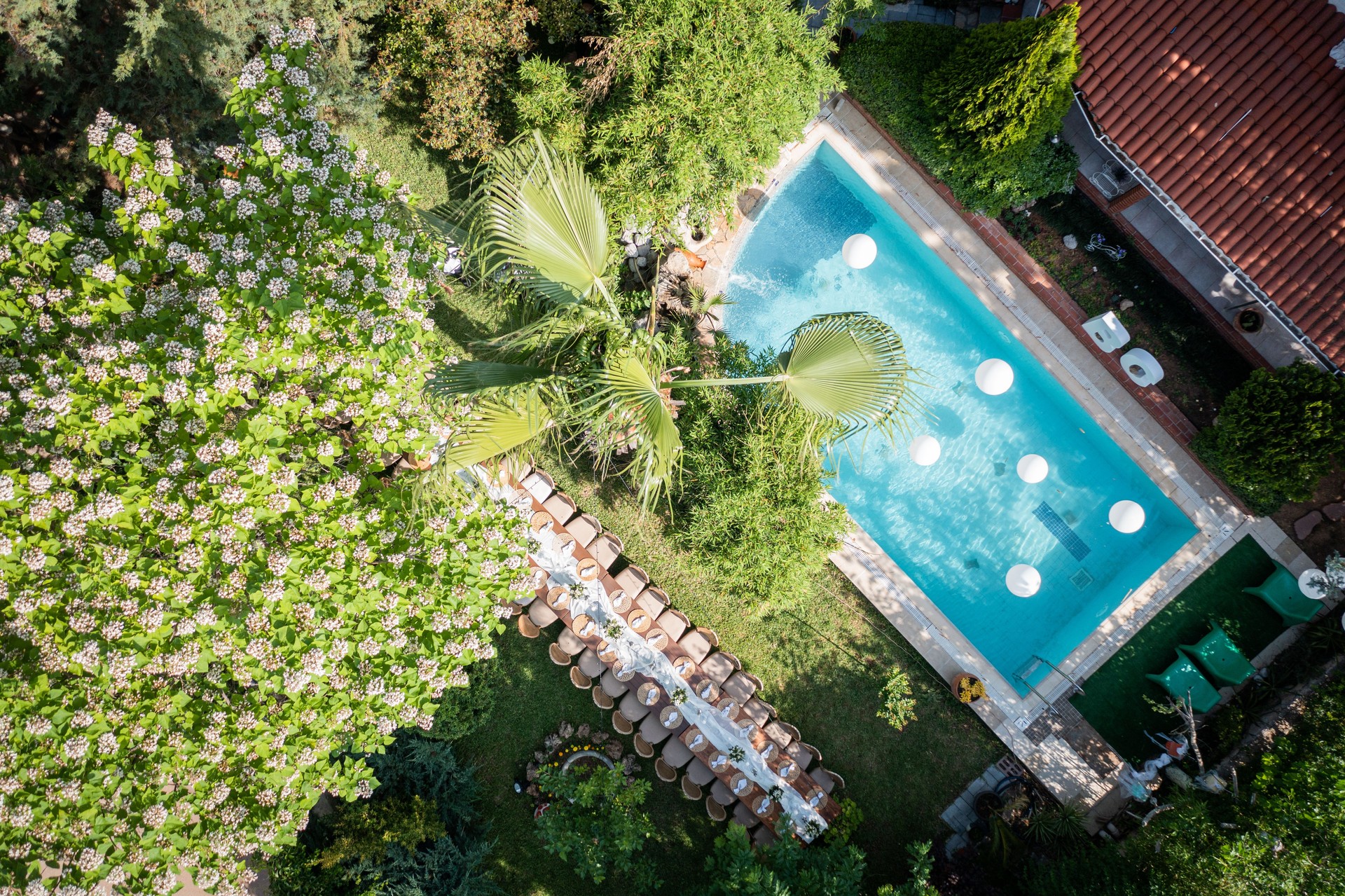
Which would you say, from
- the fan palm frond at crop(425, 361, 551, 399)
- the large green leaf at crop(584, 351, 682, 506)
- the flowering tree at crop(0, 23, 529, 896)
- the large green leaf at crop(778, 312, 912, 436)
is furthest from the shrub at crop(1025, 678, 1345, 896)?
the fan palm frond at crop(425, 361, 551, 399)

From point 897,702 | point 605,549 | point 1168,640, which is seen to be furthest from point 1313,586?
point 605,549

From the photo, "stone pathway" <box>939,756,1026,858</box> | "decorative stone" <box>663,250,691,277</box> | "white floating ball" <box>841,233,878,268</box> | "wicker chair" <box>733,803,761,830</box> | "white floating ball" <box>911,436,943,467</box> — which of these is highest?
"decorative stone" <box>663,250,691,277</box>

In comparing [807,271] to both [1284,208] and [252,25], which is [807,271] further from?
[252,25]

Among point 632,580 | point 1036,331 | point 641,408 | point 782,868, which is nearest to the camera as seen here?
point 641,408

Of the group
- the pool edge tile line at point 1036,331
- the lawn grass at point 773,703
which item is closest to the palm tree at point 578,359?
the lawn grass at point 773,703

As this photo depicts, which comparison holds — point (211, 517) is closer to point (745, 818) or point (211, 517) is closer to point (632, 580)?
point (632, 580)

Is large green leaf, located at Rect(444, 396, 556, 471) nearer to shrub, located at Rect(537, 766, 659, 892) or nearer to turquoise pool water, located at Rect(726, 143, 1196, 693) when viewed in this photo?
turquoise pool water, located at Rect(726, 143, 1196, 693)

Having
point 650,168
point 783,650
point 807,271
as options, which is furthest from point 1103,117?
point 783,650
